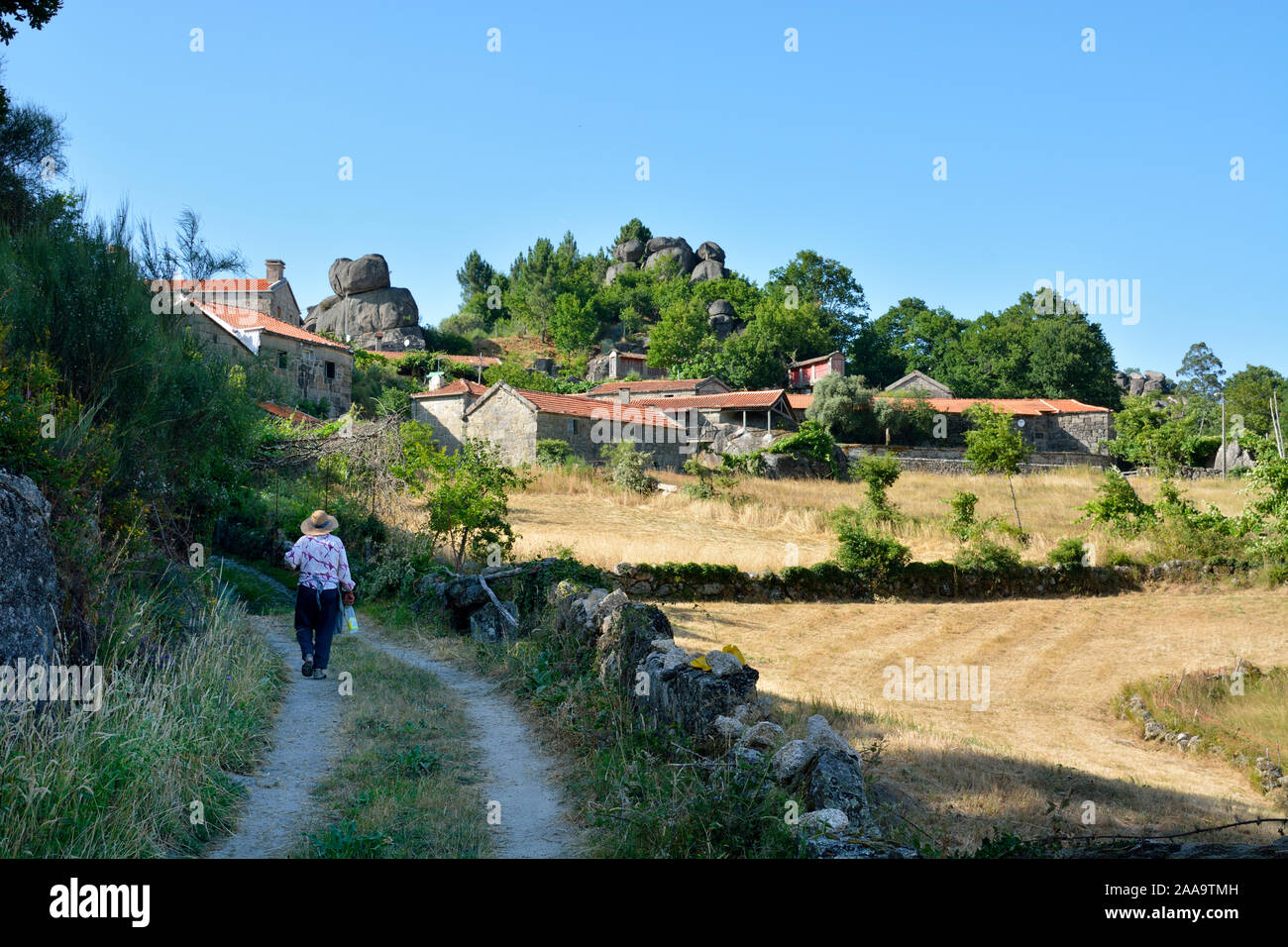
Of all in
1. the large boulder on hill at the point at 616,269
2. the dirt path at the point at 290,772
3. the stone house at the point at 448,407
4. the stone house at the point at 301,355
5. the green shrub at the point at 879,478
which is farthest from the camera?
the large boulder on hill at the point at 616,269

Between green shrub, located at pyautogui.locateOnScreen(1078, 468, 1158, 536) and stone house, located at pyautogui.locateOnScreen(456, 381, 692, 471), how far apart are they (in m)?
21.0

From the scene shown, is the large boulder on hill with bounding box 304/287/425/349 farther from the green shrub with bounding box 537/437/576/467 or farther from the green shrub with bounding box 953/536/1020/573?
the green shrub with bounding box 953/536/1020/573

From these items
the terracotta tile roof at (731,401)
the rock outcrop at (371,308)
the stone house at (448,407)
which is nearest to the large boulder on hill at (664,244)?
the rock outcrop at (371,308)

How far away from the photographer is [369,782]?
6109mm

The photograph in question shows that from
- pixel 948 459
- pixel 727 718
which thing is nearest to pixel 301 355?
pixel 948 459

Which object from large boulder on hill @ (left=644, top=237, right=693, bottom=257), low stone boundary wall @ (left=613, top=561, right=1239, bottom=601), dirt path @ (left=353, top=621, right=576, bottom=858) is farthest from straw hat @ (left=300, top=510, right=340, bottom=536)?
large boulder on hill @ (left=644, top=237, right=693, bottom=257)

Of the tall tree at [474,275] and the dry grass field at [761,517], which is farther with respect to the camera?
the tall tree at [474,275]

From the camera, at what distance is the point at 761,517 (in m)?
30.4

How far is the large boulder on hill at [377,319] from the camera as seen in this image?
251 feet

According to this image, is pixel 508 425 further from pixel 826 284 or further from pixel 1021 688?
pixel 826 284

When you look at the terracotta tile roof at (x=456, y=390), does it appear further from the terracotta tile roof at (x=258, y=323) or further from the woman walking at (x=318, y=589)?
the woman walking at (x=318, y=589)

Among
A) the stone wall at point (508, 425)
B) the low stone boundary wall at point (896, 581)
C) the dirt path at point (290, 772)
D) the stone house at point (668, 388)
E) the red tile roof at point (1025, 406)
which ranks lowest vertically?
the low stone boundary wall at point (896, 581)

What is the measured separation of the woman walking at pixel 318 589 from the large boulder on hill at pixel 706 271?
91522mm

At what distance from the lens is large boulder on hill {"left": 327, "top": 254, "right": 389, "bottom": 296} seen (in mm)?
77562
